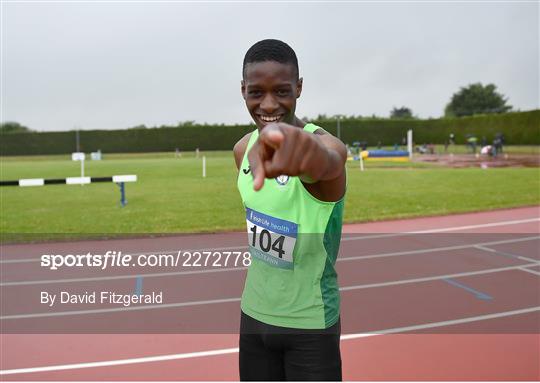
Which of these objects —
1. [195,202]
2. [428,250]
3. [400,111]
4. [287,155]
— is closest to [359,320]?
[428,250]

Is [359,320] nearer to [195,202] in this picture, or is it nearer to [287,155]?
[287,155]

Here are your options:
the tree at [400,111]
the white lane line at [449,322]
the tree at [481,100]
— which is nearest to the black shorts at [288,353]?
the white lane line at [449,322]

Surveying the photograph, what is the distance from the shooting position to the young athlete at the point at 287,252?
1.59 m

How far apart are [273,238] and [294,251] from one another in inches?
3.8

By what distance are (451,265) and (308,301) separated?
5.42 metres

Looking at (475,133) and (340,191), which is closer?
(340,191)

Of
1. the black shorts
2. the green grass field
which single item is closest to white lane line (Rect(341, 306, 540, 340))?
the black shorts

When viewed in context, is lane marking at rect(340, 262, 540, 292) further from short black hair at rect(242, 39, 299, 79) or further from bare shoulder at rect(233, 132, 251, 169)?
short black hair at rect(242, 39, 299, 79)

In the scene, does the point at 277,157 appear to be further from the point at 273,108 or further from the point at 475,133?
the point at 475,133

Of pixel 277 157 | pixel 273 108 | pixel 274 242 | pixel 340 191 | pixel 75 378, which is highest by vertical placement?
pixel 273 108

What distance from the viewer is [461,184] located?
15906 millimetres

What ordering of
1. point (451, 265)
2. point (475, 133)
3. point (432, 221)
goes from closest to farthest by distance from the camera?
point (451, 265) < point (432, 221) < point (475, 133)

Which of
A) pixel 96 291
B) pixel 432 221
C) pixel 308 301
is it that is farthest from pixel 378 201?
pixel 308 301

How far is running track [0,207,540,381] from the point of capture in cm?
378
